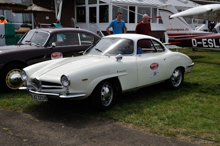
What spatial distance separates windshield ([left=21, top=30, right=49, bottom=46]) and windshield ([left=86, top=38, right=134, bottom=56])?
193 cm

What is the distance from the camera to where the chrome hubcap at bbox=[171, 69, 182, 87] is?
6.30 metres

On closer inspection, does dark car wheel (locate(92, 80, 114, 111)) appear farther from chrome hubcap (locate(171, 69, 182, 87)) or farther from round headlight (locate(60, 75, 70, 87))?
chrome hubcap (locate(171, 69, 182, 87))

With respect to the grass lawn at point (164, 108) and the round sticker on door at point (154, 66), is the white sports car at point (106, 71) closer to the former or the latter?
the round sticker on door at point (154, 66)

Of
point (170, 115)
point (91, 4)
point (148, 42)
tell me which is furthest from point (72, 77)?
point (91, 4)

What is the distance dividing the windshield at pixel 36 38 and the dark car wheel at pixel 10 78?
3.43ft

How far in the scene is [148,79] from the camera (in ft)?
17.8

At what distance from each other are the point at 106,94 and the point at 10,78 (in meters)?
2.73

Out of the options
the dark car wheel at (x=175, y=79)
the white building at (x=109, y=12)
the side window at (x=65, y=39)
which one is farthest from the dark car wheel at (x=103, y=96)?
the white building at (x=109, y=12)

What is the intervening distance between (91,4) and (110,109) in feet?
55.0

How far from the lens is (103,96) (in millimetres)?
4652

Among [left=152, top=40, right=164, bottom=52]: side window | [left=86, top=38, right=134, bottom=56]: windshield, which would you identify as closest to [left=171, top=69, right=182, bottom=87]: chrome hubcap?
[left=152, top=40, right=164, bottom=52]: side window

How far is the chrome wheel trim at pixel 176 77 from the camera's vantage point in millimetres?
6293

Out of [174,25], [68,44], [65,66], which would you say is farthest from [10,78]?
[174,25]

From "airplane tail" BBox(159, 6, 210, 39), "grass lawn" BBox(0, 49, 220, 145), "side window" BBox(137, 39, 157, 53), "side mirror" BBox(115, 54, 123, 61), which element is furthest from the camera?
"airplane tail" BBox(159, 6, 210, 39)
